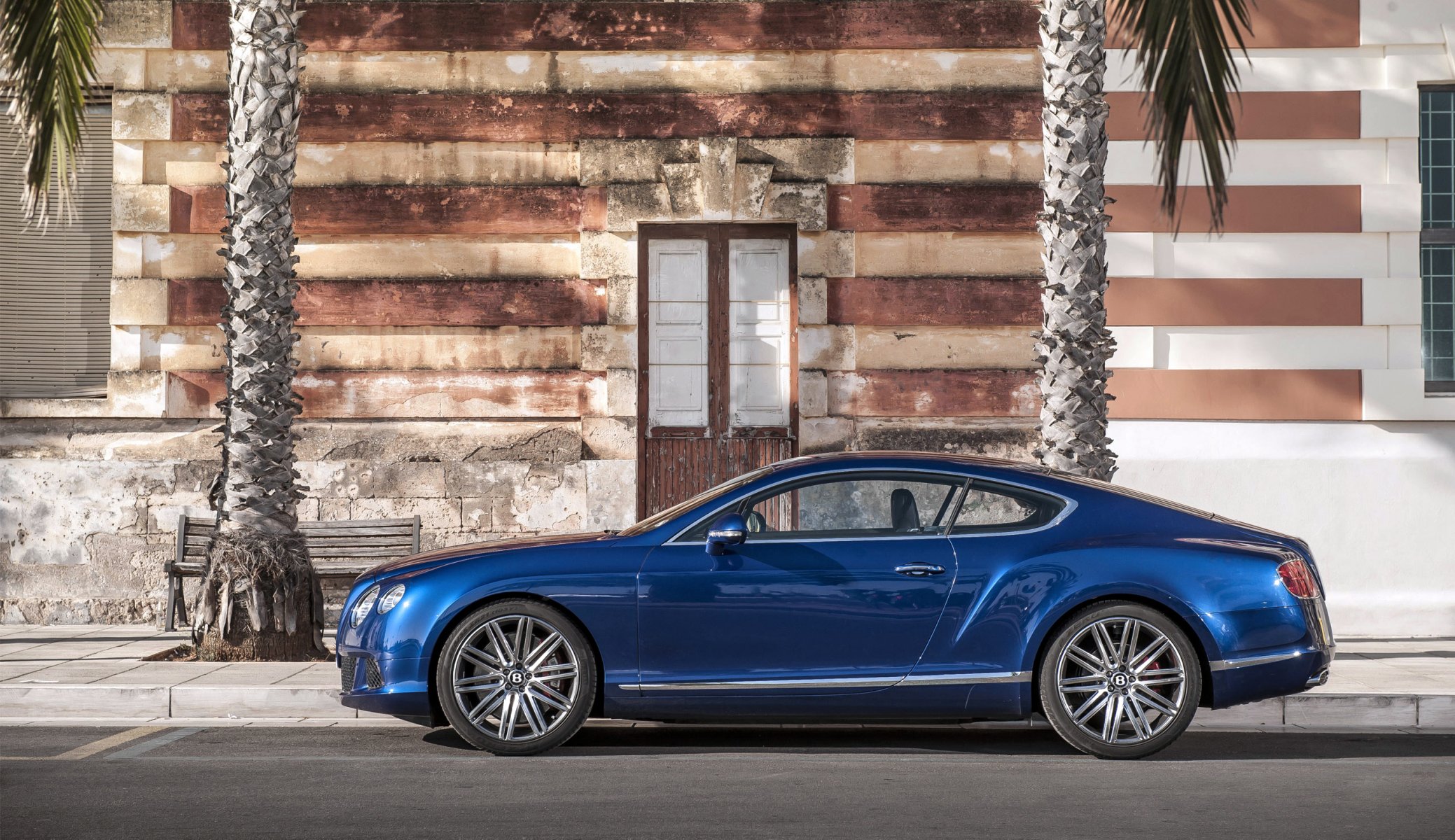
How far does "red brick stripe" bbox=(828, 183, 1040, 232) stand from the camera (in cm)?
1240

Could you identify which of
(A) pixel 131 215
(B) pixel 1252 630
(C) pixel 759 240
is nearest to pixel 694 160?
(C) pixel 759 240

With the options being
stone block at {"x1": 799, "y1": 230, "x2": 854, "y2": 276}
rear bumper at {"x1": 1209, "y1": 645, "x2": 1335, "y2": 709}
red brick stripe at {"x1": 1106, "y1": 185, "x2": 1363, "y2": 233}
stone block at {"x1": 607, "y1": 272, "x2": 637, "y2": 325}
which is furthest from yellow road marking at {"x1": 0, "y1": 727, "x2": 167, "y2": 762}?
red brick stripe at {"x1": 1106, "y1": 185, "x2": 1363, "y2": 233}

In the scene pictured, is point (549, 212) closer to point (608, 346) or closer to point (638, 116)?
point (638, 116)

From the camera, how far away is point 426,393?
40.8 feet

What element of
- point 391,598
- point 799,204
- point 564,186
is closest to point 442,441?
point 564,186

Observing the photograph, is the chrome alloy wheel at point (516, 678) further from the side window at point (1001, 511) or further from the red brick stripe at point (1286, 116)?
the red brick stripe at point (1286, 116)

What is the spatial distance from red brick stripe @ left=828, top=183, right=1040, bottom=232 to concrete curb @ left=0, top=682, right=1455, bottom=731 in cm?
537

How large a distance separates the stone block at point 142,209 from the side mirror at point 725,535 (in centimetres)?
746

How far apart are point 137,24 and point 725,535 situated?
8492 mm

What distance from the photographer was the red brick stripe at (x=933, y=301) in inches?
487

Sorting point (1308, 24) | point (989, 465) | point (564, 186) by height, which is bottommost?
point (989, 465)

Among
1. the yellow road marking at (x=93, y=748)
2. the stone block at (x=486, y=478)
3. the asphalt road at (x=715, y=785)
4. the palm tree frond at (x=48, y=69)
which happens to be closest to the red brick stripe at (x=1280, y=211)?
the stone block at (x=486, y=478)

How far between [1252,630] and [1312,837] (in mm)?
1675

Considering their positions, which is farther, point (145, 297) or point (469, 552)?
point (145, 297)
